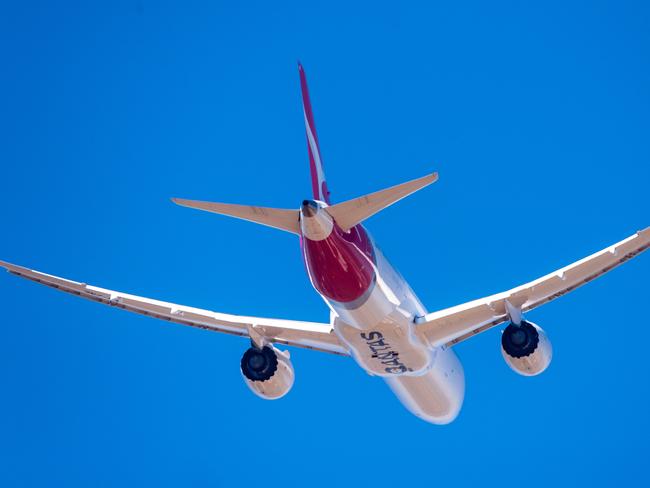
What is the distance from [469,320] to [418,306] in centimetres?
161

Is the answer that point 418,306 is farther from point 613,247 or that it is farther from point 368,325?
point 613,247

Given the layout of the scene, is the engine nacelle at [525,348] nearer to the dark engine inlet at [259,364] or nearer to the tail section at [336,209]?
the dark engine inlet at [259,364]

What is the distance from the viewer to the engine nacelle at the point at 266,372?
113 feet

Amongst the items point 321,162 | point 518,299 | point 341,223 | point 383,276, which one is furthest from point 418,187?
point 321,162

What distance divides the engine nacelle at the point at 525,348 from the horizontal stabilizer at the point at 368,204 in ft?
23.6

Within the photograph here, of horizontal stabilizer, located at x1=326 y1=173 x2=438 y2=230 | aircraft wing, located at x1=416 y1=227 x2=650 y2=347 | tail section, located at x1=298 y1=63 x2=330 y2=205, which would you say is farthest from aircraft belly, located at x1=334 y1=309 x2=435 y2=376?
tail section, located at x1=298 y1=63 x2=330 y2=205

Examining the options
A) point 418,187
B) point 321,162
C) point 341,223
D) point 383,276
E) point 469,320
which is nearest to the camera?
point 418,187

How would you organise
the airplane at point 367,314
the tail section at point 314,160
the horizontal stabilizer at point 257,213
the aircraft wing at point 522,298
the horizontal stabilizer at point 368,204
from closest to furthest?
the horizontal stabilizer at point 257,213
the horizontal stabilizer at point 368,204
the airplane at point 367,314
the aircraft wing at point 522,298
the tail section at point 314,160

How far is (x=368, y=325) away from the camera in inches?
1264

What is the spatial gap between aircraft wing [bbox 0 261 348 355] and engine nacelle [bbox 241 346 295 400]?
598 millimetres

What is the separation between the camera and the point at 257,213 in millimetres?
27875

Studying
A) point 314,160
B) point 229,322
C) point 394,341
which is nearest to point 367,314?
point 394,341

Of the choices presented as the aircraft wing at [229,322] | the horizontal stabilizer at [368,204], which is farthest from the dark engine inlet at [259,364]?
the horizontal stabilizer at [368,204]

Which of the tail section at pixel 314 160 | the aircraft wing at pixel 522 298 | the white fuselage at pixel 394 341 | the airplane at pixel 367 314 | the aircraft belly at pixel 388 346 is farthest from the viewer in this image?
the tail section at pixel 314 160
